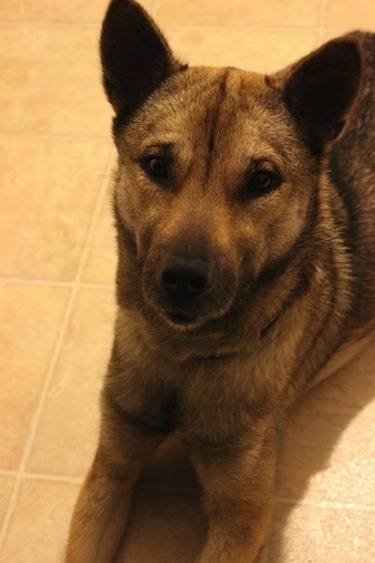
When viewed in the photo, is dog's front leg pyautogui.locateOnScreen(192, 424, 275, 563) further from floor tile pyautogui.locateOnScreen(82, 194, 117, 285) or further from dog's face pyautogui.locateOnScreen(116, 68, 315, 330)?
floor tile pyautogui.locateOnScreen(82, 194, 117, 285)

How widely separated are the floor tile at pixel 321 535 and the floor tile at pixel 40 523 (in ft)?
1.77

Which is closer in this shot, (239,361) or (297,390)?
(239,361)

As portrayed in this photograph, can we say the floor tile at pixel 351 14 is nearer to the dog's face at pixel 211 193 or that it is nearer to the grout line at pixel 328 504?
the dog's face at pixel 211 193

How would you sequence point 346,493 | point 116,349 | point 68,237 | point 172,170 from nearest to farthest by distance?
1. point 172,170
2. point 116,349
3. point 346,493
4. point 68,237

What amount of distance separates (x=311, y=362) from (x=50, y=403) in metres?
0.76

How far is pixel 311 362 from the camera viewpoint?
195cm

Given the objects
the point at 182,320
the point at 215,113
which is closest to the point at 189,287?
the point at 182,320

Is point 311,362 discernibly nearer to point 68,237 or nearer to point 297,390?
point 297,390

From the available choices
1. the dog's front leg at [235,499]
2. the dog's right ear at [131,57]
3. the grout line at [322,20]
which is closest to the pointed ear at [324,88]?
the dog's right ear at [131,57]

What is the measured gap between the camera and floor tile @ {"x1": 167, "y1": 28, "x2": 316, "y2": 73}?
2854 millimetres

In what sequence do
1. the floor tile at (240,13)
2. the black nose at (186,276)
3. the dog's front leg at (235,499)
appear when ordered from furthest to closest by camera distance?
the floor tile at (240,13), the dog's front leg at (235,499), the black nose at (186,276)

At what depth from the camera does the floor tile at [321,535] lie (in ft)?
6.03

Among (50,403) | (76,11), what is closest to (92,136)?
(76,11)

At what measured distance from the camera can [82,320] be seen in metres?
2.28
